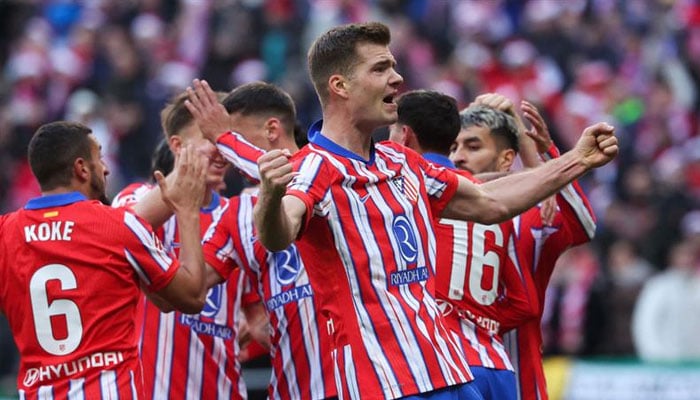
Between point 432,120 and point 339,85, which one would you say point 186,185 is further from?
point 432,120

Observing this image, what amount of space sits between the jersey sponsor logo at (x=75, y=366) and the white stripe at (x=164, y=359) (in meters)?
1.26

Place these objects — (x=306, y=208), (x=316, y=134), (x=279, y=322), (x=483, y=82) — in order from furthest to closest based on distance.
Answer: (x=483, y=82)
(x=279, y=322)
(x=316, y=134)
(x=306, y=208)

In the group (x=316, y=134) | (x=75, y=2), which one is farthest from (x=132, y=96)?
(x=316, y=134)

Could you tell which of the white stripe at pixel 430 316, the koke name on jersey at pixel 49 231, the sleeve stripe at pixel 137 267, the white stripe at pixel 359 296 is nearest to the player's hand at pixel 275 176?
the white stripe at pixel 359 296

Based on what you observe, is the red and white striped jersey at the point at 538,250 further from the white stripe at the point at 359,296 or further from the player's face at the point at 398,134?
the white stripe at the point at 359,296

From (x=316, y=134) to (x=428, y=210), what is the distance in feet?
2.13

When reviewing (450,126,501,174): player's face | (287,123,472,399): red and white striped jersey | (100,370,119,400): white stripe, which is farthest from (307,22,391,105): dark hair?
(450,126,501,174): player's face

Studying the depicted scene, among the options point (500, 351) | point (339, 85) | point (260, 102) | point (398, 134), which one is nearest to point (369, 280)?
point (339, 85)

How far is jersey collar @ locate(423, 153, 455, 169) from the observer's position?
8.59 meters

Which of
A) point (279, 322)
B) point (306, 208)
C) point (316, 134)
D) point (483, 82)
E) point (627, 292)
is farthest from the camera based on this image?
point (483, 82)

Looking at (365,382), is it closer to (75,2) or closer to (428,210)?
(428,210)

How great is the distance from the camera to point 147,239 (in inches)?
306

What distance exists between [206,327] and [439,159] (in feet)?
5.44

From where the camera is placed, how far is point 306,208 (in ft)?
22.9
